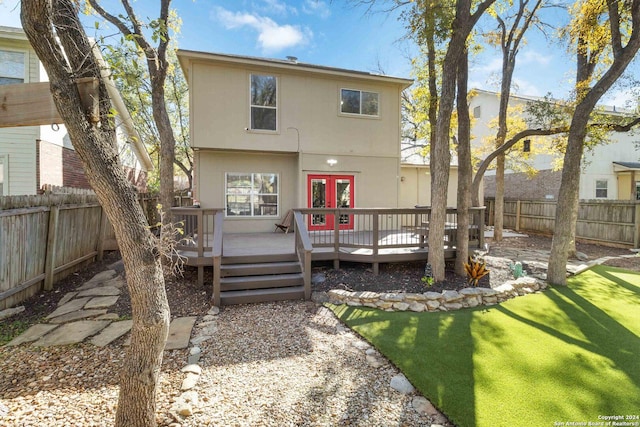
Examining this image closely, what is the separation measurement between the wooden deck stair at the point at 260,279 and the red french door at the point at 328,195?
3.93m

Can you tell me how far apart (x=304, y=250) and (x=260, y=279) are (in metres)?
1.09

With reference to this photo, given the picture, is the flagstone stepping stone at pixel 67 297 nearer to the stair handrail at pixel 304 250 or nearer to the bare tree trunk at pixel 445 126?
the stair handrail at pixel 304 250

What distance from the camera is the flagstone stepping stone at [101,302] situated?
5.17 m

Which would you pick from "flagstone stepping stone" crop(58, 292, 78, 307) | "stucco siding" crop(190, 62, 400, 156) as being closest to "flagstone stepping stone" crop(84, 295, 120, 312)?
"flagstone stepping stone" crop(58, 292, 78, 307)

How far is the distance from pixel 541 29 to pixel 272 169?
12.7 metres

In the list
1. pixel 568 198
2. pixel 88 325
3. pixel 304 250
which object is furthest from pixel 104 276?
pixel 568 198

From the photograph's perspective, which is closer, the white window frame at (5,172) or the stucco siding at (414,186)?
the white window frame at (5,172)

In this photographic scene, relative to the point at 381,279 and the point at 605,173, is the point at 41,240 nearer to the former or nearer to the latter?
the point at 381,279

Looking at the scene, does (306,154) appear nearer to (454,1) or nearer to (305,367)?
(454,1)

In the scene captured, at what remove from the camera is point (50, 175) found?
937 cm

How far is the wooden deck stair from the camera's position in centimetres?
→ 577

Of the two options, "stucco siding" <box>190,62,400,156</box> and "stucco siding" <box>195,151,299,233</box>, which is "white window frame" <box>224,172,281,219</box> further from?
"stucco siding" <box>190,62,400,156</box>

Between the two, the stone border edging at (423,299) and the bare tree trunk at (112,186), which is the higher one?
the bare tree trunk at (112,186)

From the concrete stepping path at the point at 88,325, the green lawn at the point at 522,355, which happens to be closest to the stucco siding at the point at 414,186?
the green lawn at the point at 522,355
